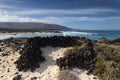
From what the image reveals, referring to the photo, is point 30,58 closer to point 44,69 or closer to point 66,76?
point 44,69

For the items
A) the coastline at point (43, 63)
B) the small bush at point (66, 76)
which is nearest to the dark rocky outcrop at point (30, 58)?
the coastline at point (43, 63)

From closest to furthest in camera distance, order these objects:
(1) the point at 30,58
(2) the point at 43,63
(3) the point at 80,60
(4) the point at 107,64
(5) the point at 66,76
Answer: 1. (5) the point at 66,76
2. (4) the point at 107,64
3. (3) the point at 80,60
4. (2) the point at 43,63
5. (1) the point at 30,58

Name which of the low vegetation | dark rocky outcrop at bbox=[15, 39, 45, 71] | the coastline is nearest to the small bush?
the coastline

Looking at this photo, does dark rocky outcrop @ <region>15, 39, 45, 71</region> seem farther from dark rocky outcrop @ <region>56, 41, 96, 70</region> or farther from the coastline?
dark rocky outcrop @ <region>56, 41, 96, 70</region>

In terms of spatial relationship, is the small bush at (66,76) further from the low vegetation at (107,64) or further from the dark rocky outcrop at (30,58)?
the dark rocky outcrop at (30,58)

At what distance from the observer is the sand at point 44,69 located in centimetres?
1683

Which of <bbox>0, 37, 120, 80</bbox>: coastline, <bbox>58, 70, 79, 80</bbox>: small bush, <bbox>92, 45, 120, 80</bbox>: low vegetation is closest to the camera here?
<bbox>92, 45, 120, 80</bbox>: low vegetation

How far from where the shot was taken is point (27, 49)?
64.3 feet

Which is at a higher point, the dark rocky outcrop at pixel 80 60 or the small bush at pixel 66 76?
the dark rocky outcrop at pixel 80 60

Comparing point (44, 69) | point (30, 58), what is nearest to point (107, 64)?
point (44, 69)

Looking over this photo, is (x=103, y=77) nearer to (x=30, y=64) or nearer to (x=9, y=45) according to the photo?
(x=30, y=64)

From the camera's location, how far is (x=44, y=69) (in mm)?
17875

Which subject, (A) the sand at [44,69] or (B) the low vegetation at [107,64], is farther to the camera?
(A) the sand at [44,69]

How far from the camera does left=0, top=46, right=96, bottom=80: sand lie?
55.2 feet
